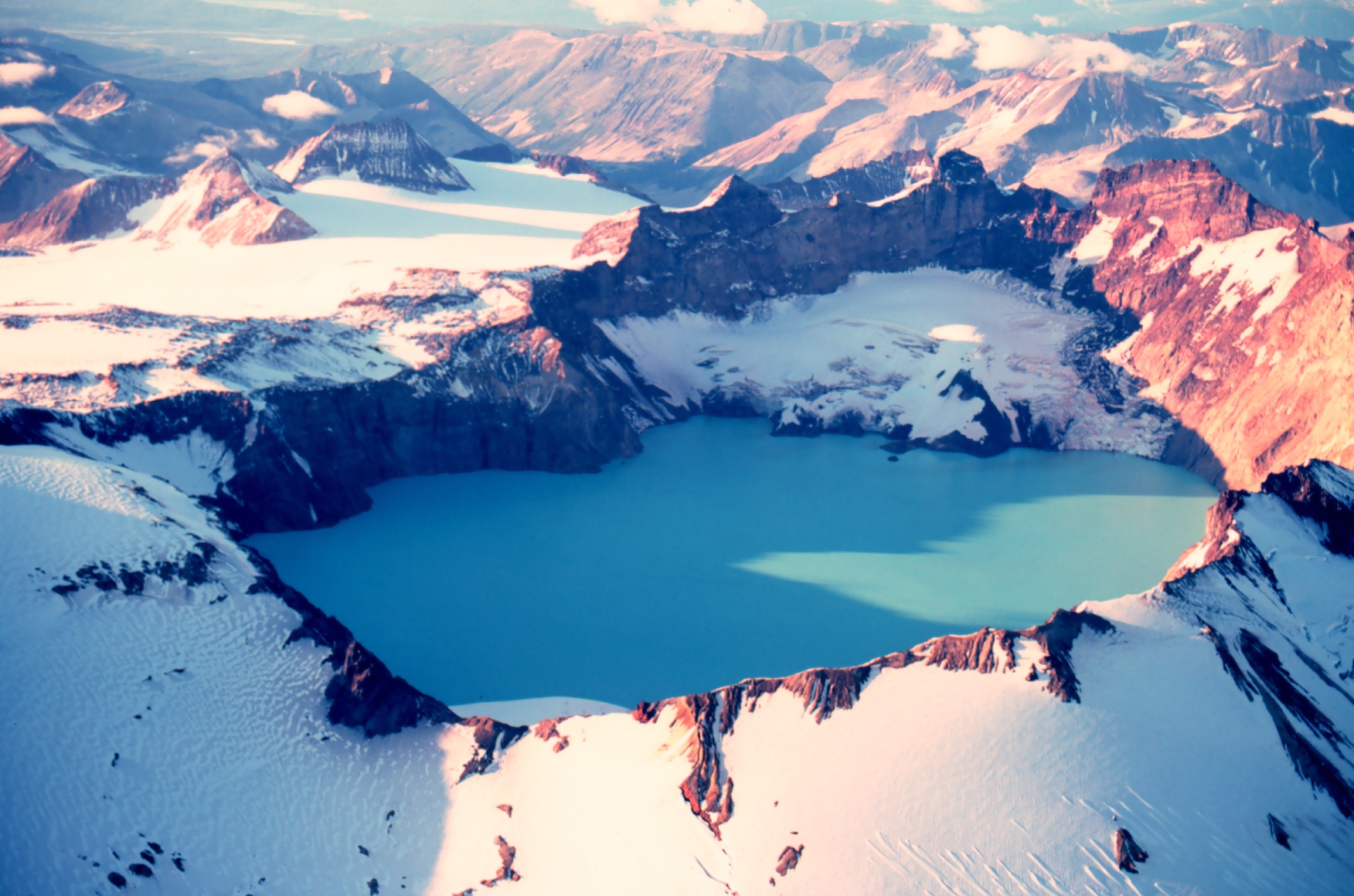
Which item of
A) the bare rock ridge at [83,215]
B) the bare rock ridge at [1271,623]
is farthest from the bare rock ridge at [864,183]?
the bare rock ridge at [1271,623]

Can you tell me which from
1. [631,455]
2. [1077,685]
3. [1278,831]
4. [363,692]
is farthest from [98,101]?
[1278,831]

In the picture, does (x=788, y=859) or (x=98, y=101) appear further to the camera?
(x=98, y=101)

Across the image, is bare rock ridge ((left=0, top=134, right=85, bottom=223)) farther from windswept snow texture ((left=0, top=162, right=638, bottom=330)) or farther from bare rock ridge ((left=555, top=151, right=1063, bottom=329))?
bare rock ridge ((left=555, top=151, right=1063, bottom=329))

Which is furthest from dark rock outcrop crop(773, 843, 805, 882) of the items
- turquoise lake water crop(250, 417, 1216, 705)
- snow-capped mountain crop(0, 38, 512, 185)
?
snow-capped mountain crop(0, 38, 512, 185)

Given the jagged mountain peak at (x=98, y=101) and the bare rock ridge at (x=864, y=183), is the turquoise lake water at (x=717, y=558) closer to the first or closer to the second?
the bare rock ridge at (x=864, y=183)

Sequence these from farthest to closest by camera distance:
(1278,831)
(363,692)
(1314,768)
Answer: (363,692) < (1314,768) < (1278,831)

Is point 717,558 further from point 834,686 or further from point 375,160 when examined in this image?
point 375,160
